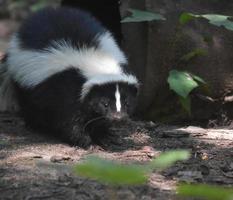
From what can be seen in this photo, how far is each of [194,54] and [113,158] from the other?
1.82 metres

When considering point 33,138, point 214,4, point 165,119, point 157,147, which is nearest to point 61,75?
point 33,138

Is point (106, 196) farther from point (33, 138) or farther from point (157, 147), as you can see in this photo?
point (33, 138)

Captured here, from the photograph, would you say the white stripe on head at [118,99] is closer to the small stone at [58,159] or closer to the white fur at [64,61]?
the white fur at [64,61]

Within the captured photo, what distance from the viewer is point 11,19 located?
15789 mm

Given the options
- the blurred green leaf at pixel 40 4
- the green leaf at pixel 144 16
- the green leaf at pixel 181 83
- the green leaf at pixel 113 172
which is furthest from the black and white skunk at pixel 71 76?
the blurred green leaf at pixel 40 4

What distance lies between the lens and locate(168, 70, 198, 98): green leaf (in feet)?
19.2

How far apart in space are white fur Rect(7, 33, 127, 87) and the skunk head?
17 centimetres

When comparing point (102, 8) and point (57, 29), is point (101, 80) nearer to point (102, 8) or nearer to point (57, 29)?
point (57, 29)

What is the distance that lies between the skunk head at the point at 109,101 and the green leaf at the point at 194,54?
1157 mm

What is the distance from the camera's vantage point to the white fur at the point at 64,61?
5.52m

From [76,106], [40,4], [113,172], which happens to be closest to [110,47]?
[76,106]

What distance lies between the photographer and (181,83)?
19.5 ft

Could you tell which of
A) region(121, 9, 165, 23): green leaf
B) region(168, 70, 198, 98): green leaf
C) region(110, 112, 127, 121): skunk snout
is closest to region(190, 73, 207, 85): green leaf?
region(168, 70, 198, 98): green leaf

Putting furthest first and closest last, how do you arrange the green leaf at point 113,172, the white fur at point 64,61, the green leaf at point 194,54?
1. the green leaf at point 194,54
2. the white fur at point 64,61
3. the green leaf at point 113,172
